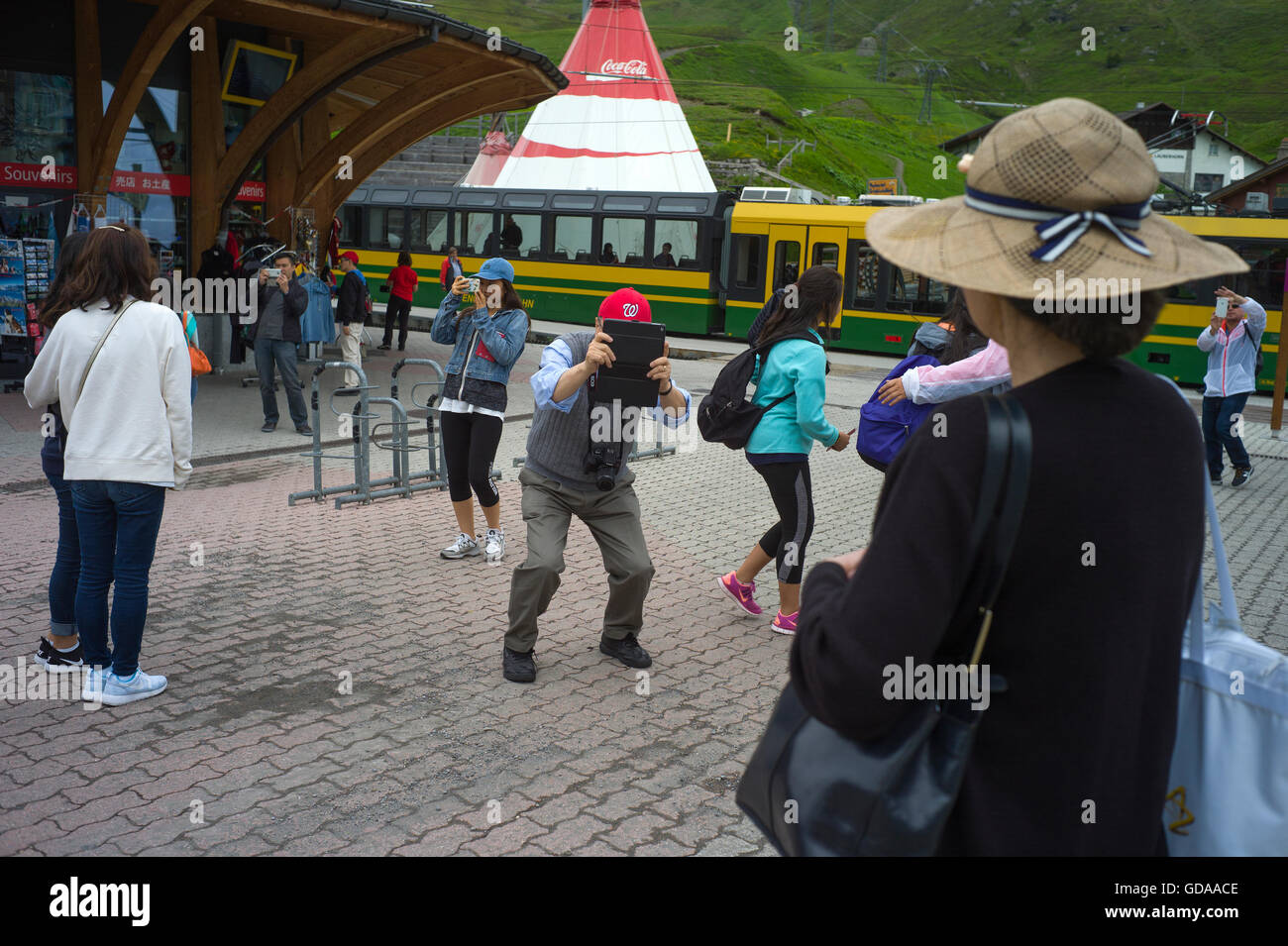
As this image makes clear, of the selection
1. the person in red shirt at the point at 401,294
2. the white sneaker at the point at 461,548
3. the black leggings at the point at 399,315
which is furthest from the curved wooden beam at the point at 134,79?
the white sneaker at the point at 461,548

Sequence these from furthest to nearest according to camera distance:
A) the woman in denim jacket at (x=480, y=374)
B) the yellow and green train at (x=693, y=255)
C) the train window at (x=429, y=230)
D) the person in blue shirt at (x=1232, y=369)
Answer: the train window at (x=429, y=230)
the yellow and green train at (x=693, y=255)
the person in blue shirt at (x=1232, y=369)
the woman in denim jacket at (x=480, y=374)

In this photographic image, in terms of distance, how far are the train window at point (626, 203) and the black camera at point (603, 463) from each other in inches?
781

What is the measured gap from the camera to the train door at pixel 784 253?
22219 millimetres

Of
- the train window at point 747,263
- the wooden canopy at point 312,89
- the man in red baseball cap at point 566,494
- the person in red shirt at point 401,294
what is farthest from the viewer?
the train window at point 747,263

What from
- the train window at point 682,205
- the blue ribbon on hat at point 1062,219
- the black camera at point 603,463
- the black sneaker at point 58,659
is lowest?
the black sneaker at point 58,659

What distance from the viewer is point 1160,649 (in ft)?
5.25

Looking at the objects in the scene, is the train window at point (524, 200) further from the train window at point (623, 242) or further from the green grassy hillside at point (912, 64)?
the green grassy hillside at point (912, 64)

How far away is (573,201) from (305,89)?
434 inches

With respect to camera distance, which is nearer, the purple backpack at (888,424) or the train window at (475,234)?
the purple backpack at (888,424)

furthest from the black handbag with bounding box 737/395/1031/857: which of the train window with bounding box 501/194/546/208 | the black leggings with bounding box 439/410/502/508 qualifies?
the train window with bounding box 501/194/546/208
